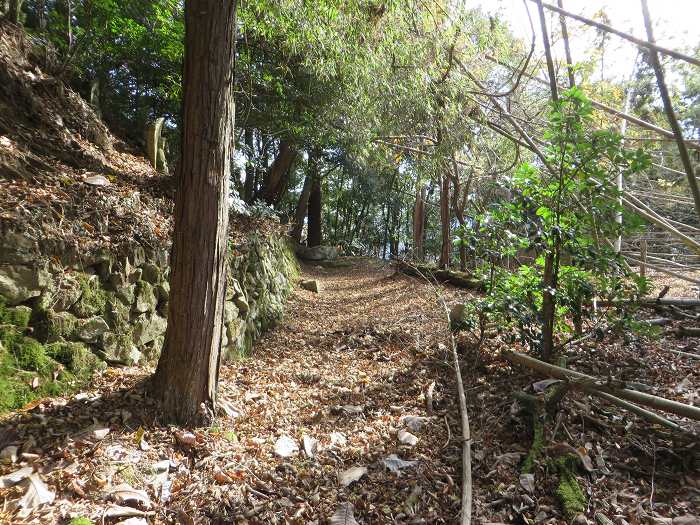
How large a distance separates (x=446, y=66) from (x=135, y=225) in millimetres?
4767

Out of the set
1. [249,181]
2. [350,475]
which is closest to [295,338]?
[350,475]

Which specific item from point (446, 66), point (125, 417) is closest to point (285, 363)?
point (125, 417)

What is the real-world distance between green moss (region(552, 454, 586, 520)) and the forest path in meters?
0.58

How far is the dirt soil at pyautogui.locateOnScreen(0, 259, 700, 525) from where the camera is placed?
2016 mm

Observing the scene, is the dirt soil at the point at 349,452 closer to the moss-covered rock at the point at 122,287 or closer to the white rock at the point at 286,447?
the white rock at the point at 286,447

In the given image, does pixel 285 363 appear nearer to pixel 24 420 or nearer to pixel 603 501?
pixel 24 420

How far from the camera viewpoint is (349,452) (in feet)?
8.73

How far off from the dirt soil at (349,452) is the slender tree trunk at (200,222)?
0.26 meters

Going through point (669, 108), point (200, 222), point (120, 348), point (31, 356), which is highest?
point (669, 108)

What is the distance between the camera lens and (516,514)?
2.09m

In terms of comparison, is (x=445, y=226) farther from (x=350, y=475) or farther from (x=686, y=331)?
(x=350, y=475)

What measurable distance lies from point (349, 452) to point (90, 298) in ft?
7.29

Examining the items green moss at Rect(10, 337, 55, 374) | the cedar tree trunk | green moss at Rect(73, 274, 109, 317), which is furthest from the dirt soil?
the cedar tree trunk

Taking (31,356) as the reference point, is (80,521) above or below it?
below
